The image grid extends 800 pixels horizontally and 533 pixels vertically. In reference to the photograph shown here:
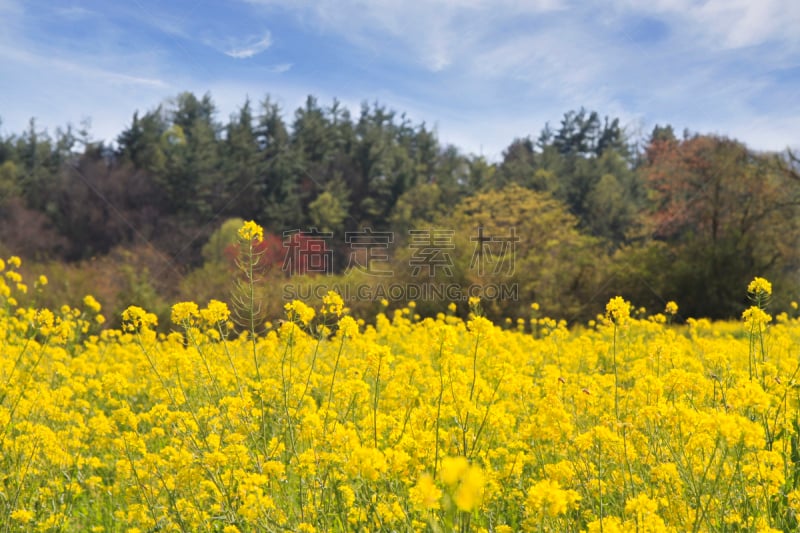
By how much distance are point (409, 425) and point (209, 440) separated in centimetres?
100

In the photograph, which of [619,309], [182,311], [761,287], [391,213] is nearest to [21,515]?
[182,311]

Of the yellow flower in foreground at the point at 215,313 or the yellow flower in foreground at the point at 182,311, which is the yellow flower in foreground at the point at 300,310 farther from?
the yellow flower in foreground at the point at 182,311

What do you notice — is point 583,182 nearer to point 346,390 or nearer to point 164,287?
point 164,287

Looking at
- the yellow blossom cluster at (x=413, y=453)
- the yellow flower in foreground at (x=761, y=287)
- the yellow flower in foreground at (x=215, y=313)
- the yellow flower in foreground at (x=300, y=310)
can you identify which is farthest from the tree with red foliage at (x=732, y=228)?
the yellow flower in foreground at (x=215, y=313)

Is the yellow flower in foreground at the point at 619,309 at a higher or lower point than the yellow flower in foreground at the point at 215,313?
higher

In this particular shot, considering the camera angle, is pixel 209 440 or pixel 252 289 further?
pixel 209 440

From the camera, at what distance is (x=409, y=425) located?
311cm

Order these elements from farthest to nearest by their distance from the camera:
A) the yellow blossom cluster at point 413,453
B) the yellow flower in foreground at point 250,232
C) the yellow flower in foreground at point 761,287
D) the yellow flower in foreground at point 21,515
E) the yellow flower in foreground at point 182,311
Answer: the yellow flower in foreground at point 761,287 → the yellow flower in foreground at point 21,515 → the yellow flower in foreground at point 182,311 → the yellow flower in foreground at point 250,232 → the yellow blossom cluster at point 413,453

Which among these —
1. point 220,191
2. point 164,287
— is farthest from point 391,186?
point 164,287

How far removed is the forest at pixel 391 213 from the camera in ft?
50.4

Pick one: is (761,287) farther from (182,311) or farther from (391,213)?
(391,213)

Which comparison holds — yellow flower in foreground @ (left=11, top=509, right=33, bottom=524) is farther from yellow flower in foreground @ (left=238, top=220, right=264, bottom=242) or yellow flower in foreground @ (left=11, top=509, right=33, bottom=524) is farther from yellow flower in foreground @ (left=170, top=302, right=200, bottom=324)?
yellow flower in foreground @ (left=238, top=220, right=264, bottom=242)

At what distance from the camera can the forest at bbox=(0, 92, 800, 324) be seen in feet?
50.4

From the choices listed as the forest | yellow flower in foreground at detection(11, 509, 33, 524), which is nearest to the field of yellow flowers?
yellow flower in foreground at detection(11, 509, 33, 524)
